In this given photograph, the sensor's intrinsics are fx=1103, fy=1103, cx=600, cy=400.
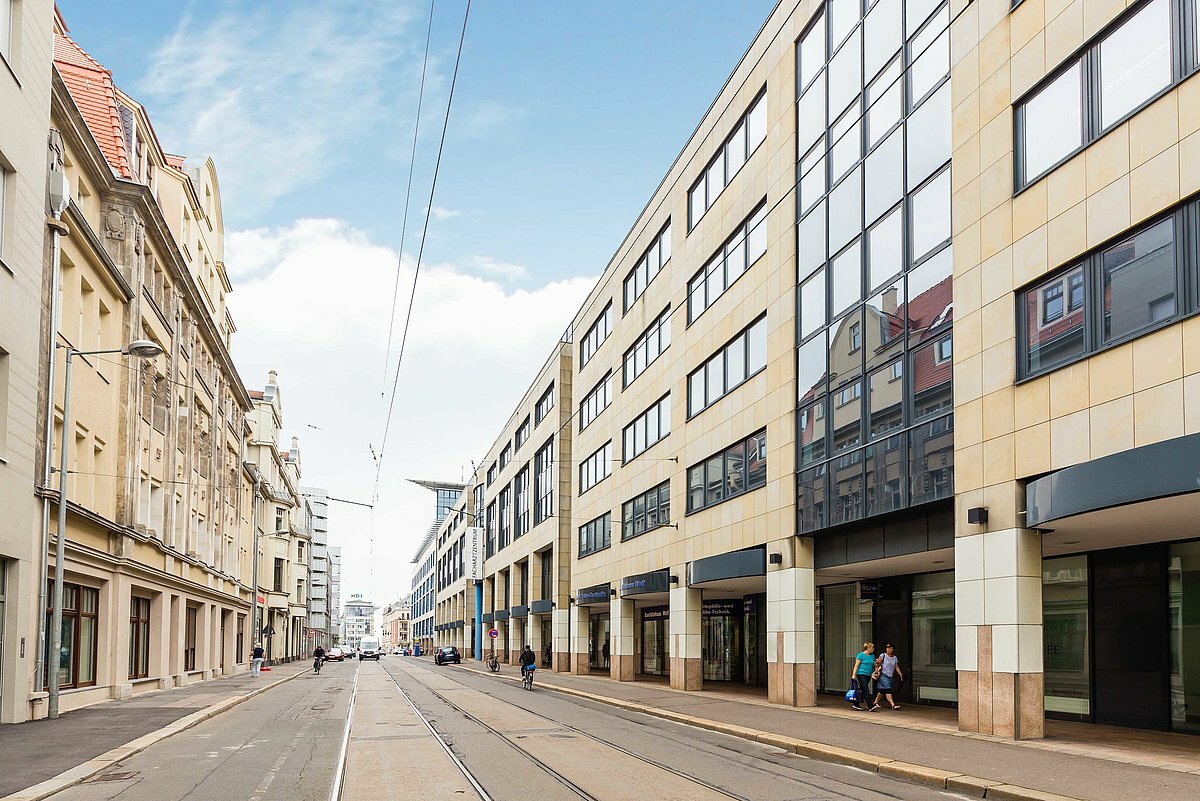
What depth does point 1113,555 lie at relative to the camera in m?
19.0

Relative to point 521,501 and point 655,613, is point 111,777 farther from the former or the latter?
point 521,501

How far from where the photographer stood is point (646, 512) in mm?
39812

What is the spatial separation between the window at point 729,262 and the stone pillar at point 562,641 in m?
23.2

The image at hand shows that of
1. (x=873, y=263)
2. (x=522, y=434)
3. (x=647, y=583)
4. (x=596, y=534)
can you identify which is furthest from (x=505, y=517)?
(x=873, y=263)

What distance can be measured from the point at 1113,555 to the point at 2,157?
20597mm

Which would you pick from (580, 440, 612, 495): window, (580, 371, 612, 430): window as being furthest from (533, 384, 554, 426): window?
(580, 440, 612, 495): window

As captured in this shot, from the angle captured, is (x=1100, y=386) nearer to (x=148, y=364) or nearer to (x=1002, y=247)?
(x=1002, y=247)

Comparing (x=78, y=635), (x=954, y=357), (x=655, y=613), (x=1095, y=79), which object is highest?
(x=1095, y=79)

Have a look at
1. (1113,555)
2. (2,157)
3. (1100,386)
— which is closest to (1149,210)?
(1100,386)

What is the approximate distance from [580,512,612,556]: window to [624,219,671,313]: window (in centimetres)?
923

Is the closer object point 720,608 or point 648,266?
point 720,608

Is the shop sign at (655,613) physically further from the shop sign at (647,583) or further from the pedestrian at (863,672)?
the pedestrian at (863,672)

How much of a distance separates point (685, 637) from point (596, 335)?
20.0m

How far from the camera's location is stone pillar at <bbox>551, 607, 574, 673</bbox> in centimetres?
5397
